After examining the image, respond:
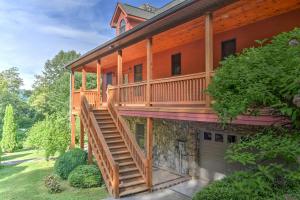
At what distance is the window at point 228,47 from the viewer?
915 cm

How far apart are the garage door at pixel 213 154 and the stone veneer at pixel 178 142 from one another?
0.23m

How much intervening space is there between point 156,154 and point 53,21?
3239cm

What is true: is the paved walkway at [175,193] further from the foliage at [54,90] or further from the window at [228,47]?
the foliage at [54,90]

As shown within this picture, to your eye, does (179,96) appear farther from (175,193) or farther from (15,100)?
(15,100)

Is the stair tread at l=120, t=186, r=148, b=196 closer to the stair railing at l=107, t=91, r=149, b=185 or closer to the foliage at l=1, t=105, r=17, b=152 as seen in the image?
the stair railing at l=107, t=91, r=149, b=185

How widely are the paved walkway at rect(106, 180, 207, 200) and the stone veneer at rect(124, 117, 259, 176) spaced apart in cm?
105

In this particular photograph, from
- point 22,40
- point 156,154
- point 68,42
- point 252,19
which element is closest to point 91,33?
point 68,42

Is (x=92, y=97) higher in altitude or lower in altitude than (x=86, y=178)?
higher

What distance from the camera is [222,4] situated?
619cm

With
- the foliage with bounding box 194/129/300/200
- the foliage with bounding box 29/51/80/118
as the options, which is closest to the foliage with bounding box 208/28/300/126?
the foliage with bounding box 194/129/300/200

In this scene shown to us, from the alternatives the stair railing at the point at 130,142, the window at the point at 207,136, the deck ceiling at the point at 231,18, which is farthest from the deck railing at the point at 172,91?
the window at the point at 207,136

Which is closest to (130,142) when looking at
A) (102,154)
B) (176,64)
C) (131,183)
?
(102,154)

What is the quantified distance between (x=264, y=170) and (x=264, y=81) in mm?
1261

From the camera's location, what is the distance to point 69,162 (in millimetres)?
11164
